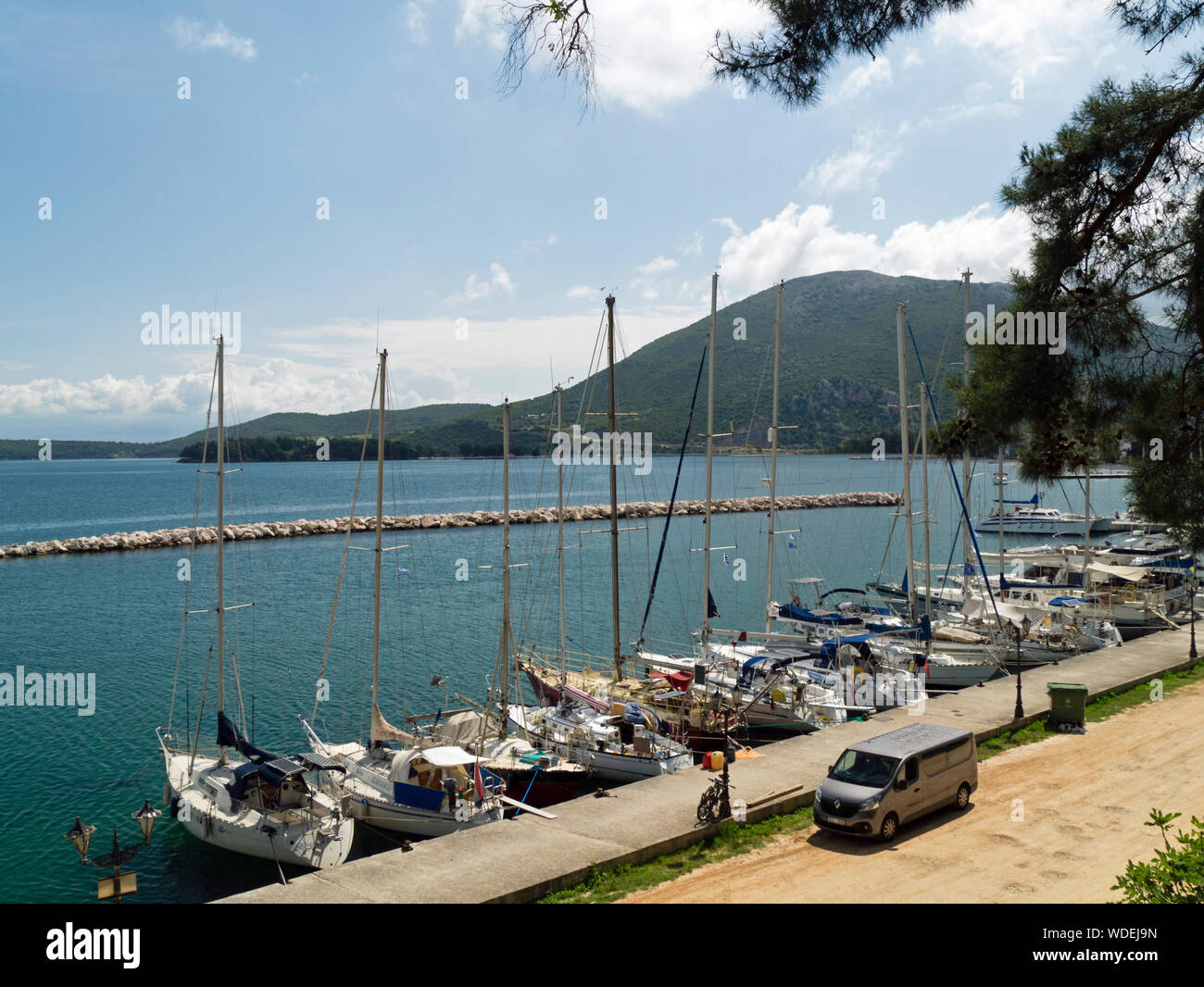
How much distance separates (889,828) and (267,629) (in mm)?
34418

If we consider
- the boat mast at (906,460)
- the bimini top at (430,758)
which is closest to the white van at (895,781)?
the bimini top at (430,758)

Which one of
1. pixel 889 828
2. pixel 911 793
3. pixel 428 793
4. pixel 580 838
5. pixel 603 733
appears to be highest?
pixel 911 793

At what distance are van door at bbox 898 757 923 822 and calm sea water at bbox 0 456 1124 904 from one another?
37.0 feet

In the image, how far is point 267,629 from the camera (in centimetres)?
4144

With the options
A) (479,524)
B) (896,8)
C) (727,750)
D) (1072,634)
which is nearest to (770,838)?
(727,750)

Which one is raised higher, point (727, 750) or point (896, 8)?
point (896, 8)

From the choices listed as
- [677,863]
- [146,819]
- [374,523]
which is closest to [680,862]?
[677,863]

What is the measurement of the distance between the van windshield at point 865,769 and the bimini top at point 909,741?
104 millimetres

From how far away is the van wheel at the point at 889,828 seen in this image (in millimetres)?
13742

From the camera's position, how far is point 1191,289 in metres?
8.78

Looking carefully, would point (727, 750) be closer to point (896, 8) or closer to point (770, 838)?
point (770, 838)

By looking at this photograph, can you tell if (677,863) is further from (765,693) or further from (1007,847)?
(765,693)

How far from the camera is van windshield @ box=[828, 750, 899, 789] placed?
14109mm
